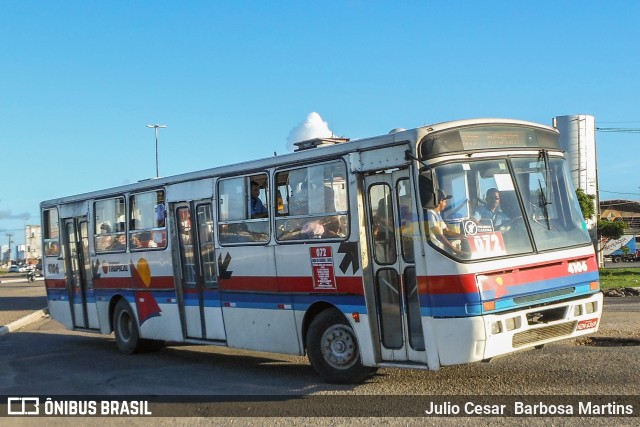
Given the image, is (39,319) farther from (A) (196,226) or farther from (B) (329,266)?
(B) (329,266)

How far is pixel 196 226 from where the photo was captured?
1238 cm

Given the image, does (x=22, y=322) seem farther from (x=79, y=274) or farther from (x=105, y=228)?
(x=105, y=228)

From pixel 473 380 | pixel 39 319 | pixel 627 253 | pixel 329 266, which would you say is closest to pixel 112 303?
pixel 329 266

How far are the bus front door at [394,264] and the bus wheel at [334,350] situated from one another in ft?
1.87

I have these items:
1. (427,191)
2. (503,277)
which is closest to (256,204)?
(427,191)

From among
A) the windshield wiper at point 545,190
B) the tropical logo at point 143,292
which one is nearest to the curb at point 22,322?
the tropical logo at point 143,292

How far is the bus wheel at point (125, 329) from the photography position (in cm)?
1430

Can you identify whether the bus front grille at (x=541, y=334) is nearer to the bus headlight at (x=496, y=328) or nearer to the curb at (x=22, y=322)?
the bus headlight at (x=496, y=328)

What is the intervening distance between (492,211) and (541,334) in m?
1.51

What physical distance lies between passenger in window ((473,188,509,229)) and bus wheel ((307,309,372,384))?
2.29 m

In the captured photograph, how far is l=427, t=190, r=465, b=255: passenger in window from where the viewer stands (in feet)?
27.1

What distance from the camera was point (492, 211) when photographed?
8.52 m

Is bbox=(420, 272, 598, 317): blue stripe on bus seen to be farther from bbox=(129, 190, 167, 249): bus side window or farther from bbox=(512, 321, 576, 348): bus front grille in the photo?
bbox=(129, 190, 167, 249): bus side window

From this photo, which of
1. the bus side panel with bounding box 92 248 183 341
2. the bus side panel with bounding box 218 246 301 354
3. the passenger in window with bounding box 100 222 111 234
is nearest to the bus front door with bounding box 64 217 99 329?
the bus side panel with bounding box 92 248 183 341
